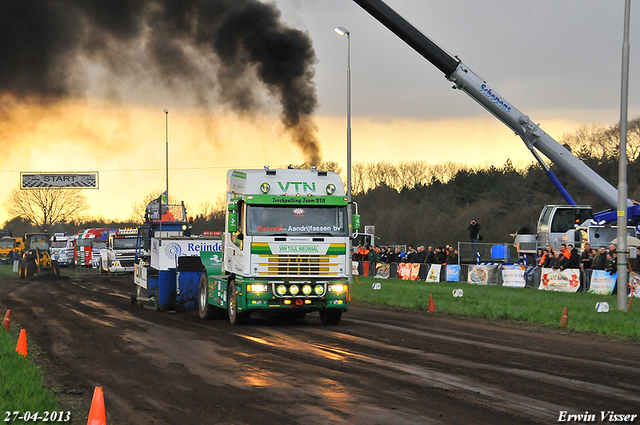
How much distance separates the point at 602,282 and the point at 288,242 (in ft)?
41.8

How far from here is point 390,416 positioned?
8.02 m

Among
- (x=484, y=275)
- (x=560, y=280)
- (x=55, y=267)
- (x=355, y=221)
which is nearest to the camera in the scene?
(x=355, y=221)

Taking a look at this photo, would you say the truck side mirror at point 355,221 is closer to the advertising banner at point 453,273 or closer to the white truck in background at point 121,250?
the advertising banner at point 453,273

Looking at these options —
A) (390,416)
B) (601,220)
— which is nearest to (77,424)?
(390,416)

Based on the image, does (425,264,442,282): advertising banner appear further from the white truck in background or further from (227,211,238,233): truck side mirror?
the white truck in background

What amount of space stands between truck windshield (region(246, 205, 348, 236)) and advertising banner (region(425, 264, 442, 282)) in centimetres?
1659

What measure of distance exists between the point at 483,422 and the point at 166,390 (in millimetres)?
4164

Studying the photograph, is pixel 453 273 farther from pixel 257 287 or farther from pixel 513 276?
pixel 257 287

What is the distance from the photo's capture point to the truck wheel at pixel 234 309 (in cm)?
1753

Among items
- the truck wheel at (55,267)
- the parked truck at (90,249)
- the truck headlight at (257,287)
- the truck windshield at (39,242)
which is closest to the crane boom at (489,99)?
the truck headlight at (257,287)

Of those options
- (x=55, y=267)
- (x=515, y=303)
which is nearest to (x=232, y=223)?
(x=515, y=303)

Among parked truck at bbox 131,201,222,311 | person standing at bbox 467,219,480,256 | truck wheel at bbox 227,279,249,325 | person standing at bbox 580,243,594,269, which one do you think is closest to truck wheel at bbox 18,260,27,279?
parked truck at bbox 131,201,222,311

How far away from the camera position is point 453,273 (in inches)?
1276

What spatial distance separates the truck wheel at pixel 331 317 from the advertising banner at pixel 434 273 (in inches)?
610
